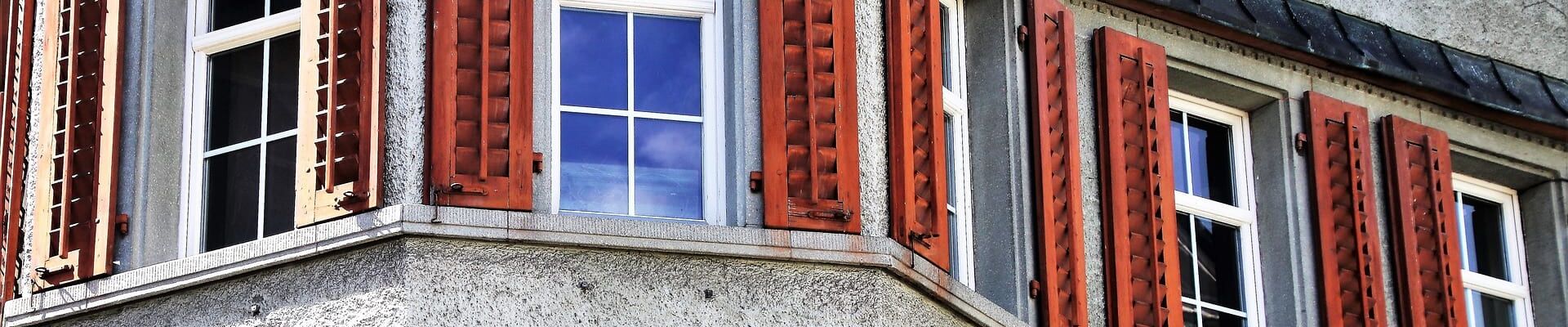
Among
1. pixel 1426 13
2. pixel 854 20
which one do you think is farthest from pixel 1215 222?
pixel 854 20

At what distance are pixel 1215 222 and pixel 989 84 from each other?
Answer: 5.10 feet

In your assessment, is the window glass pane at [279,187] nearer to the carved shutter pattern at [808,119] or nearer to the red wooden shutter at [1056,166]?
the carved shutter pattern at [808,119]

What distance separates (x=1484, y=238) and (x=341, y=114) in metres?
6.37

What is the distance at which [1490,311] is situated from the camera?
13578 mm

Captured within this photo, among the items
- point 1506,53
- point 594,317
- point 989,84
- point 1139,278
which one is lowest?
point 594,317

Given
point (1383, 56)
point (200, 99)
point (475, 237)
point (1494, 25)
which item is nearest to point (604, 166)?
point (475, 237)

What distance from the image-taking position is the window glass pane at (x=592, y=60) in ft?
32.4

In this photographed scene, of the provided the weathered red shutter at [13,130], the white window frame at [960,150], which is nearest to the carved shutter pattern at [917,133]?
the white window frame at [960,150]

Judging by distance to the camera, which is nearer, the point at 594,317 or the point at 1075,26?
the point at 594,317

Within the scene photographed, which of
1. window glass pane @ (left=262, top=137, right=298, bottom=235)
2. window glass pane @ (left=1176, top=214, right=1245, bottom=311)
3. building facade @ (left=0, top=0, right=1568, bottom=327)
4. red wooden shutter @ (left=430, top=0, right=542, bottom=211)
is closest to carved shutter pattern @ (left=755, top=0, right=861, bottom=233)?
building facade @ (left=0, top=0, right=1568, bottom=327)

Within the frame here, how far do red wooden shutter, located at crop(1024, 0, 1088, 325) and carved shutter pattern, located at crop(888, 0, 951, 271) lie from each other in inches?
25.6

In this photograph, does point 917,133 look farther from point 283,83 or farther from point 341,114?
point 283,83

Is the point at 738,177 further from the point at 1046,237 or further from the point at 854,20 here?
the point at 1046,237

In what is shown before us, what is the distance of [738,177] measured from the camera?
386 inches
